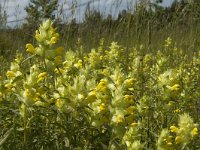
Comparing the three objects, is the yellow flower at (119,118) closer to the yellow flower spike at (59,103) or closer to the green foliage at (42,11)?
the yellow flower spike at (59,103)

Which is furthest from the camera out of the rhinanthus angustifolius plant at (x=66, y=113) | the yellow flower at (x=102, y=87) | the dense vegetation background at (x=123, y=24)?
the dense vegetation background at (x=123, y=24)

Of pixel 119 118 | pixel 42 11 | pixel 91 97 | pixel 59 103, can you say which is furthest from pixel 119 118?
pixel 42 11

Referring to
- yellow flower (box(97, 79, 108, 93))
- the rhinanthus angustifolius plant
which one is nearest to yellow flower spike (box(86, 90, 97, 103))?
the rhinanthus angustifolius plant

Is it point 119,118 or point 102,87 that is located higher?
point 102,87

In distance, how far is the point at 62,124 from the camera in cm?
181

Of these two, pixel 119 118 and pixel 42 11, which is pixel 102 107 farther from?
pixel 42 11

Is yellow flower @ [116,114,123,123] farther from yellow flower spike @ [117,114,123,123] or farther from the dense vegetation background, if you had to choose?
the dense vegetation background


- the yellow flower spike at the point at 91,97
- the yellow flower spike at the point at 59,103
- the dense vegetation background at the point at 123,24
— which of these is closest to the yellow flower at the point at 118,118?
the yellow flower spike at the point at 91,97

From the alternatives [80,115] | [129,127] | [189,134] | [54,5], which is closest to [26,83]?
[80,115]

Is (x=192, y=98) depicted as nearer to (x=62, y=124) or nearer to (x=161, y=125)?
(x=161, y=125)

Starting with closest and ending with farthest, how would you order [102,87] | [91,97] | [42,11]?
[91,97]
[102,87]
[42,11]

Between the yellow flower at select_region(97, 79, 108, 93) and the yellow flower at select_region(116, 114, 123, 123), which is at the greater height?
the yellow flower at select_region(97, 79, 108, 93)

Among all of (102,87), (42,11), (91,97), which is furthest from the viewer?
(42,11)

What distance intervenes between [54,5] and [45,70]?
1.60 metres
